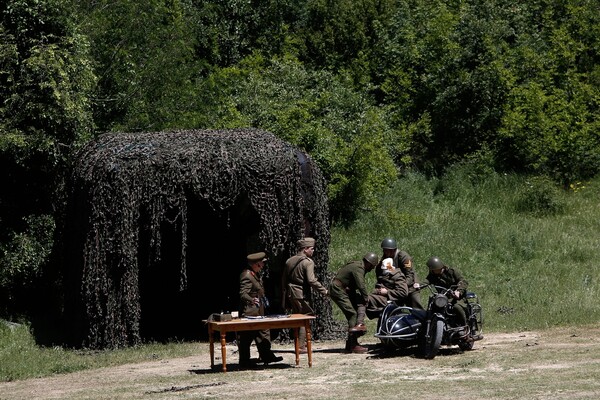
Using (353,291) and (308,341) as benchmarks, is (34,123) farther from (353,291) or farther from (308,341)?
(308,341)

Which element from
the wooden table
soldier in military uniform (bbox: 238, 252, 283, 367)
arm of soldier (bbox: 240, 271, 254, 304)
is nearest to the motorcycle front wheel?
the wooden table

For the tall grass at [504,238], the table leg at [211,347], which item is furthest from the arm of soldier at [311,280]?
the tall grass at [504,238]

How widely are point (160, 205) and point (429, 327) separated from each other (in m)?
5.20

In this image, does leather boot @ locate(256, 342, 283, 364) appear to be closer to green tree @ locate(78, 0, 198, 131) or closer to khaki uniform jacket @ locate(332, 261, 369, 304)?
khaki uniform jacket @ locate(332, 261, 369, 304)

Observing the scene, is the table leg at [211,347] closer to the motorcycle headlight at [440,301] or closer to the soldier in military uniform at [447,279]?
the motorcycle headlight at [440,301]

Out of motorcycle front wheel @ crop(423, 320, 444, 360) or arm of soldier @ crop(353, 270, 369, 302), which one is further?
arm of soldier @ crop(353, 270, 369, 302)

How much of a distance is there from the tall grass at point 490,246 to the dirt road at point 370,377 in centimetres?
159

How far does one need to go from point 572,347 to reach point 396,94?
22.8 meters

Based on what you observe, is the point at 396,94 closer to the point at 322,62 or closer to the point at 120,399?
the point at 322,62

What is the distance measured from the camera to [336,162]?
3241cm

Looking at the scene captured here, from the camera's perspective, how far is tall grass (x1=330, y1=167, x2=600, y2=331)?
82.0 ft

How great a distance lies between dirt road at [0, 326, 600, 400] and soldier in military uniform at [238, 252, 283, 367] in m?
0.27

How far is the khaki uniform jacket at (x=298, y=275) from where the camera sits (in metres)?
19.1

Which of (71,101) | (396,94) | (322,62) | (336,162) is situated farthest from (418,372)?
(322,62)
